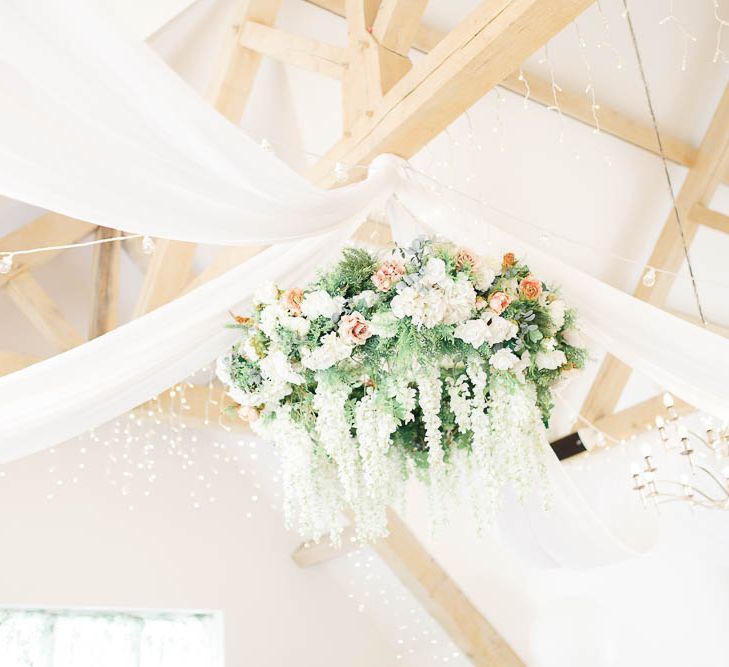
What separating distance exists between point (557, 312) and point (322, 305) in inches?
25.5

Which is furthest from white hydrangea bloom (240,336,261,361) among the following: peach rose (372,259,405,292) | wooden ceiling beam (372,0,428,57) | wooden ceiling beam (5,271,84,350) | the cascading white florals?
wooden ceiling beam (5,271,84,350)

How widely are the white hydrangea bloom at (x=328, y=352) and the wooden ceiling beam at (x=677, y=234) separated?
2.96 metres

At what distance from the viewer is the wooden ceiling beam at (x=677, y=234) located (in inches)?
202

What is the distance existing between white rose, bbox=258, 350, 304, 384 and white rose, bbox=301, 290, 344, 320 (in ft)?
0.46

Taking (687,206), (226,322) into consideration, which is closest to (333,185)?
(226,322)

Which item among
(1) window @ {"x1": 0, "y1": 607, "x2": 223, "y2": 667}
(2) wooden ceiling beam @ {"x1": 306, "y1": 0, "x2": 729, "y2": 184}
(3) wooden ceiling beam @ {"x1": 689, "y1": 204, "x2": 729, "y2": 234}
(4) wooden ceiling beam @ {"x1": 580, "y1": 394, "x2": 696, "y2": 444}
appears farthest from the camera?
(4) wooden ceiling beam @ {"x1": 580, "y1": 394, "x2": 696, "y2": 444}

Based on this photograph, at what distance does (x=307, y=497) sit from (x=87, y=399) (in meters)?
0.71

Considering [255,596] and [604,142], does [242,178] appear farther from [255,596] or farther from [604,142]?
[255,596]

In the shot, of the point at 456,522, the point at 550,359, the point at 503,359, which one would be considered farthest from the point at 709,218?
the point at 503,359

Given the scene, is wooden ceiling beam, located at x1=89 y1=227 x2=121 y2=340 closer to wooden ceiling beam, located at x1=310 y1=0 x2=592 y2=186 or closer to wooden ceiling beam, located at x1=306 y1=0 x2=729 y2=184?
wooden ceiling beam, located at x1=306 y1=0 x2=729 y2=184

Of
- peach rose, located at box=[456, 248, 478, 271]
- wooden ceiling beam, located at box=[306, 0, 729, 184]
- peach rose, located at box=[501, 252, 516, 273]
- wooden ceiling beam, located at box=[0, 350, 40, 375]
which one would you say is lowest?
peach rose, located at box=[456, 248, 478, 271]

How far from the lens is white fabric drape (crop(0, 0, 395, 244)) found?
5.45 feet

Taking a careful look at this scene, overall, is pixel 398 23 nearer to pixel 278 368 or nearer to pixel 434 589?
pixel 278 368

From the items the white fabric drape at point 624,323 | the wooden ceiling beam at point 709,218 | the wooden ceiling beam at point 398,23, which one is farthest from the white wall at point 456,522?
the white fabric drape at point 624,323
